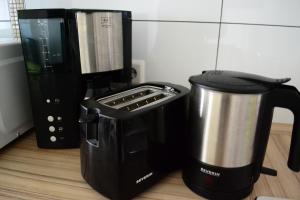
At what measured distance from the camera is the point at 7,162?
0.59m

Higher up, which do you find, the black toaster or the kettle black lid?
the kettle black lid

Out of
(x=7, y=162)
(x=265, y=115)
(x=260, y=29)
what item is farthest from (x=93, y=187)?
(x=260, y=29)

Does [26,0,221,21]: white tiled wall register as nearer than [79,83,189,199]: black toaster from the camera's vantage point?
No

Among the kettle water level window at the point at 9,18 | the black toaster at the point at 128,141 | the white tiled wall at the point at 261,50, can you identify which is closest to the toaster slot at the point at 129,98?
the black toaster at the point at 128,141

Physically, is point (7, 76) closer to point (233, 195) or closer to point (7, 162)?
point (7, 162)

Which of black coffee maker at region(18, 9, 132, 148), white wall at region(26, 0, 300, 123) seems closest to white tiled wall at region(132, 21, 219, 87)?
white wall at region(26, 0, 300, 123)

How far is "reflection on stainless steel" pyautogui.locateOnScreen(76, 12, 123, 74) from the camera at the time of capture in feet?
1.77

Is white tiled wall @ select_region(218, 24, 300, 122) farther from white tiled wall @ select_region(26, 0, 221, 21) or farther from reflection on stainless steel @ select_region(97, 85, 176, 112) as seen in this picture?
reflection on stainless steel @ select_region(97, 85, 176, 112)

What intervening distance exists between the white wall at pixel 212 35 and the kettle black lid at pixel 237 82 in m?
0.33

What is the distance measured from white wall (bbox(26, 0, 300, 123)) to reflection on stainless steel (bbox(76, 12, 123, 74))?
207 mm

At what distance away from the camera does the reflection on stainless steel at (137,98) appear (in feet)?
1.62

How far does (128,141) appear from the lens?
1.40ft

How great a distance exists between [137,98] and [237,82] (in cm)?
22

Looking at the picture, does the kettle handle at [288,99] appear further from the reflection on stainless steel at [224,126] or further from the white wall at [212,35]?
the white wall at [212,35]
